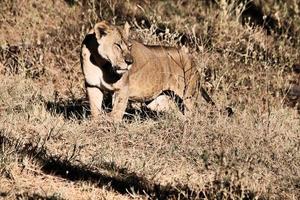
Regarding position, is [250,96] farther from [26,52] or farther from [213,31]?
[26,52]

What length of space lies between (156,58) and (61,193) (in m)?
2.98

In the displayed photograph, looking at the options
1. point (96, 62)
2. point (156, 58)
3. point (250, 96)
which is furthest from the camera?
point (250, 96)

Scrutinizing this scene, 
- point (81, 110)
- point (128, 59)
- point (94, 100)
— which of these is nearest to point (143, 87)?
point (94, 100)

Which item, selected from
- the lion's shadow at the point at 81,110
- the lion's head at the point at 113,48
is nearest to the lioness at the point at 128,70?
the lion's head at the point at 113,48

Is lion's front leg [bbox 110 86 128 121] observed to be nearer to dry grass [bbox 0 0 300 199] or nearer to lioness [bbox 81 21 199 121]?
lioness [bbox 81 21 199 121]

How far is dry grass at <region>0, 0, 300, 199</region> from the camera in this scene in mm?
5711

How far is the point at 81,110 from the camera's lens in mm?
8539

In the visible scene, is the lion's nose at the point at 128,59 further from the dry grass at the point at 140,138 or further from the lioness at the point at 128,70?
the dry grass at the point at 140,138

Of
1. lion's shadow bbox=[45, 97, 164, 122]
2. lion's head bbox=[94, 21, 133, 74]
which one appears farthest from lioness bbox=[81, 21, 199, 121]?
lion's shadow bbox=[45, 97, 164, 122]

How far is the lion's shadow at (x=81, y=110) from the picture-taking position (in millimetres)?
7820

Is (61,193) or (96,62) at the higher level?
(96,62)

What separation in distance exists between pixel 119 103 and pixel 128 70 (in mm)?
354

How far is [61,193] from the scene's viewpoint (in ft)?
18.2

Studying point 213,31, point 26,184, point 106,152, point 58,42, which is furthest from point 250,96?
point 26,184
